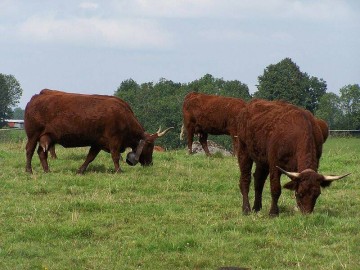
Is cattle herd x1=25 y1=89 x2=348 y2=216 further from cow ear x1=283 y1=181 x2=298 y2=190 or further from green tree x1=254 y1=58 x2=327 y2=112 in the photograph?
green tree x1=254 y1=58 x2=327 y2=112

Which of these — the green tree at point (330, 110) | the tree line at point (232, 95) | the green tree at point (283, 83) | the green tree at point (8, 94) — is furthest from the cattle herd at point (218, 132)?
the green tree at point (8, 94)

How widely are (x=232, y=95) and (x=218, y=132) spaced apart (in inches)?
2913

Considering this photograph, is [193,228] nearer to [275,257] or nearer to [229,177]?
[275,257]

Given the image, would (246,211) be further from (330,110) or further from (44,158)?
(330,110)

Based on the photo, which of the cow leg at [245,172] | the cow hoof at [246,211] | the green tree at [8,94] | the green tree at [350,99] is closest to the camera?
the cow hoof at [246,211]

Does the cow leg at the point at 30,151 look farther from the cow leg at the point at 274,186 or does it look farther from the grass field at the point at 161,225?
the cow leg at the point at 274,186

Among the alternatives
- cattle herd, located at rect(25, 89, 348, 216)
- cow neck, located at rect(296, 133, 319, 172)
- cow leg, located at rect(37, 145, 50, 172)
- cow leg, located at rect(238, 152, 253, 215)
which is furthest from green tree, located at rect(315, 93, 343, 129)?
cow neck, located at rect(296, 133, 319, 172)

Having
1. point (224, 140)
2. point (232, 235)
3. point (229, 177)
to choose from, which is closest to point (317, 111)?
point (224, 140)

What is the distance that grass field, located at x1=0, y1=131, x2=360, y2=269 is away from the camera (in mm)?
9656

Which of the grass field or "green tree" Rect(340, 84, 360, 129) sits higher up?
"green tree" Rect(340, 84, 360, 129)

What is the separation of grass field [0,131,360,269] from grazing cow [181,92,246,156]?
6.03 meters

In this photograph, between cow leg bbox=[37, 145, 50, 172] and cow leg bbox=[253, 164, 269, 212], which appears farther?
cow leg bbox=[37, 145, 50, 172]

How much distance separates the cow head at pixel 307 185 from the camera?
37.8 feet

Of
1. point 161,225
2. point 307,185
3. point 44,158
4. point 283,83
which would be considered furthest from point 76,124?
point 283,83
